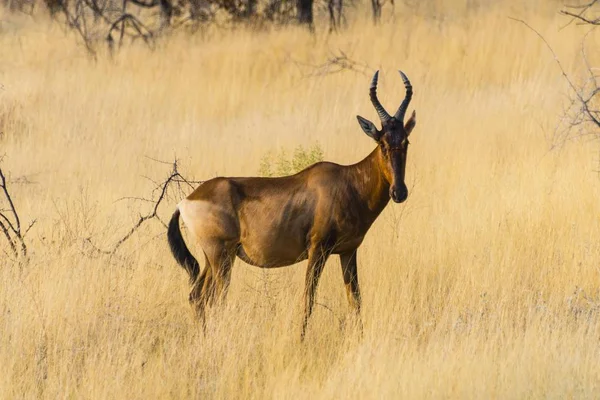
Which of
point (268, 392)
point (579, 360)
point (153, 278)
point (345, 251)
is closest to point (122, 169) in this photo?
point (153, 278)

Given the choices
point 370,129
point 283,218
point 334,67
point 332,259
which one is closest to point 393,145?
point 370,129

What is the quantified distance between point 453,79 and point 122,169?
5197 mm

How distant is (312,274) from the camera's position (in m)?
6.66

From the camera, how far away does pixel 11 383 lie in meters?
5.77

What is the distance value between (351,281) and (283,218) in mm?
673

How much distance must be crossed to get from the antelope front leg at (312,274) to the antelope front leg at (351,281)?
25 cm

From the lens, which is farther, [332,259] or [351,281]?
[332,259]

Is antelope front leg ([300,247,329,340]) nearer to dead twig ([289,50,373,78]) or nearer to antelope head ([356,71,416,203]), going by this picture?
antelope head ([356,71,416,203])

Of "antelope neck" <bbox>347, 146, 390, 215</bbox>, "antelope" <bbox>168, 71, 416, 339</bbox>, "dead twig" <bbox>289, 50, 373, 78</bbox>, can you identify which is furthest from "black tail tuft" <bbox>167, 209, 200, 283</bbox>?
"dead twig" <bbox>289, 50, 373, 78</bbox>

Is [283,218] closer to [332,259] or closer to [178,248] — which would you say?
[178,248]

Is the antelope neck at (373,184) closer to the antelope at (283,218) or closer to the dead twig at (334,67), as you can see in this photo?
the antelope at (283,218)

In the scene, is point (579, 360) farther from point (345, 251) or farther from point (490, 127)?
point (490, 127)

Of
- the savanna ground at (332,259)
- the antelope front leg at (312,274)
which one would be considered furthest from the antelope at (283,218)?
the savanna ground at (332,259)

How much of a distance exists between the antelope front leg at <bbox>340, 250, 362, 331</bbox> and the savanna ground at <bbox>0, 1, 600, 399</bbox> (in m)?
0.18
